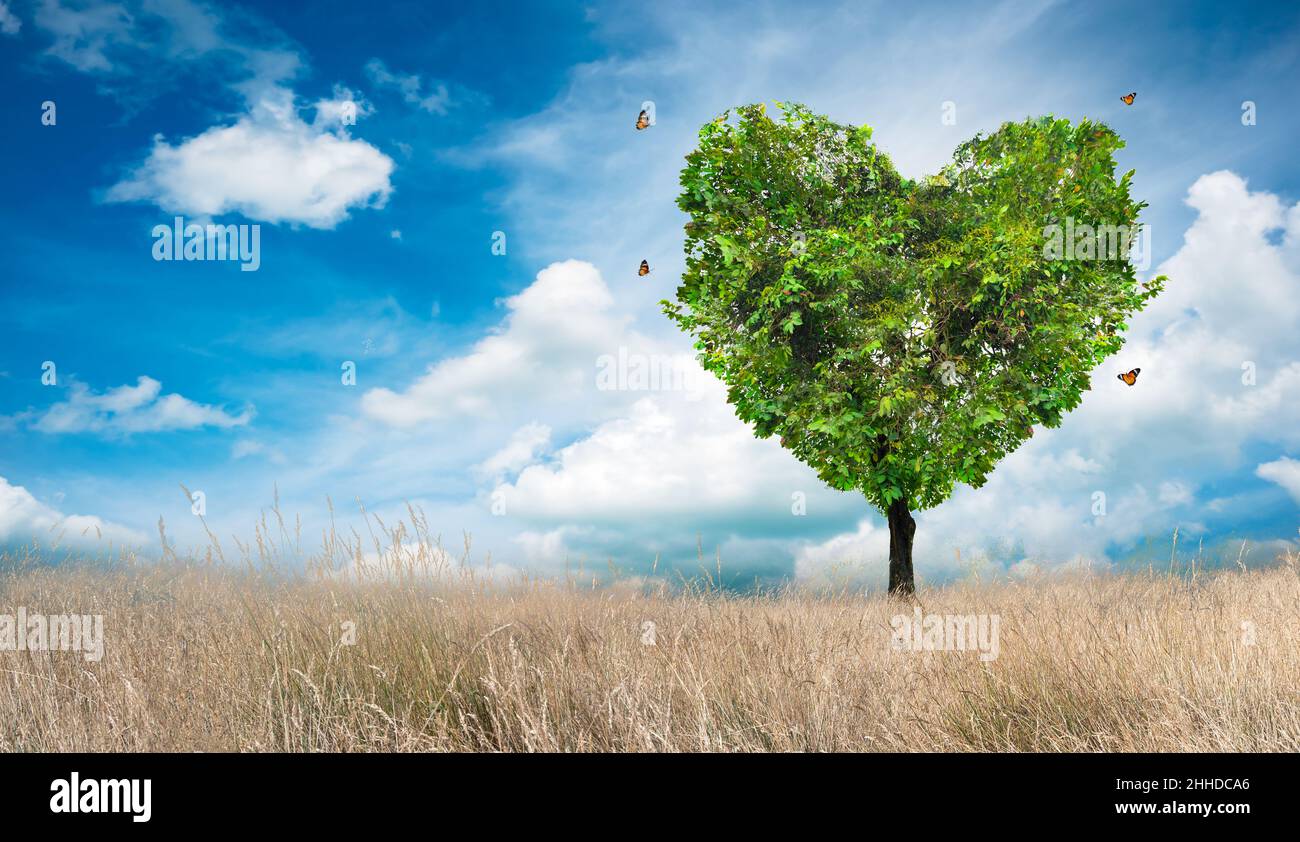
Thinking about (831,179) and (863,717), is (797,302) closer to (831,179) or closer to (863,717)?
(831,179)

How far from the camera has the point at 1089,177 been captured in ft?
47.9

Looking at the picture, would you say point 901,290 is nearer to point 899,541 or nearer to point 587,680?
point 899,541

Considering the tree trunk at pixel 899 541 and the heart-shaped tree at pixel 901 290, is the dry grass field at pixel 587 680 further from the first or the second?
the tree trunk at pixel 899 541

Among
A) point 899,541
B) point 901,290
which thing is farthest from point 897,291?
point 899,541

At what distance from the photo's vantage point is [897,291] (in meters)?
14.3

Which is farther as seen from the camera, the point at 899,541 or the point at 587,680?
the point at 899,541

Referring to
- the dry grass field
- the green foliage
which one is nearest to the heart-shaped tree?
the green foliage

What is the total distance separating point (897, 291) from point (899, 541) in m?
4.86

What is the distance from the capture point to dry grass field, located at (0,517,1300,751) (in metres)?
5.50

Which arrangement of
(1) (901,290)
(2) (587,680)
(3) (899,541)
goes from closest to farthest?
(2) (587,680)
(1) (901,290)
(3) (899,541)

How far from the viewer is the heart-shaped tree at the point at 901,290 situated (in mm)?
13781

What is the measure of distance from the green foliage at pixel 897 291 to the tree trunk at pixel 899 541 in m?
0.67

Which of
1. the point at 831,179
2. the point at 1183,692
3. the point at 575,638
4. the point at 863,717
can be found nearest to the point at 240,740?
the point at 575,638

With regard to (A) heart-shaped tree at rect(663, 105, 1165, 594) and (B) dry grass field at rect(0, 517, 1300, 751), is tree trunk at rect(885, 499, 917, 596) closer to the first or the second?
(A) heart-shaped tree at rect(663, 105, 1165, 594)
